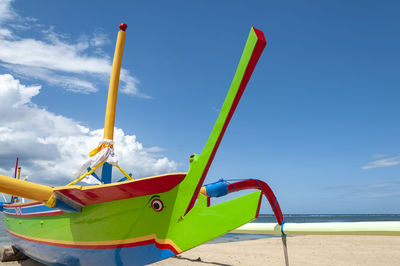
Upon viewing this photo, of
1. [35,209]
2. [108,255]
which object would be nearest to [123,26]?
[35,209]

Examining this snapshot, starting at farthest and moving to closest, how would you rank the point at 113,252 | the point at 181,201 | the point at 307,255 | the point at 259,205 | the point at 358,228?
the point at 307,255 → the point at 358,228 → the point at 113,252 → the point at 181,201 → the point at 259,205

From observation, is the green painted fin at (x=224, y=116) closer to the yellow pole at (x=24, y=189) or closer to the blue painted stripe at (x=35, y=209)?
the yellow pole at (x=24, y=189)

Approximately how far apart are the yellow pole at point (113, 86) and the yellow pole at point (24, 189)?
2.37 metres

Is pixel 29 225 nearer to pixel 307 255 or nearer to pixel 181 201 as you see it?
pixel 181 201

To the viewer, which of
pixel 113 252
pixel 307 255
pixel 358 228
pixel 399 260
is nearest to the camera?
pixel 113 252

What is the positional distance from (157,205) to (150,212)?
13 cm

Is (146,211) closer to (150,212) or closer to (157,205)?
(150,212)

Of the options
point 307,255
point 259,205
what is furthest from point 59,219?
point 307,255

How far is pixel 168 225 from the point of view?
3.04 m

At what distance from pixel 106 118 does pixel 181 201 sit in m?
3.32

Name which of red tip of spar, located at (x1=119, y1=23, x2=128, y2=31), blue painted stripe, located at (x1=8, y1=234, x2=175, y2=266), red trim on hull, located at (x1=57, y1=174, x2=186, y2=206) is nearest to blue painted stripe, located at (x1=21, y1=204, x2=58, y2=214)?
blue painted stripe, located at (x1=8, y1=234, x2=175, y2=266)

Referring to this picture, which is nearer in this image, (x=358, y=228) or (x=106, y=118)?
(x=358, y=228)

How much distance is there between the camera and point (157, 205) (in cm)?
317

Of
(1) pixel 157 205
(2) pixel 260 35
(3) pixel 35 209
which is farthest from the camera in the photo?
(3) pixel 35 209
